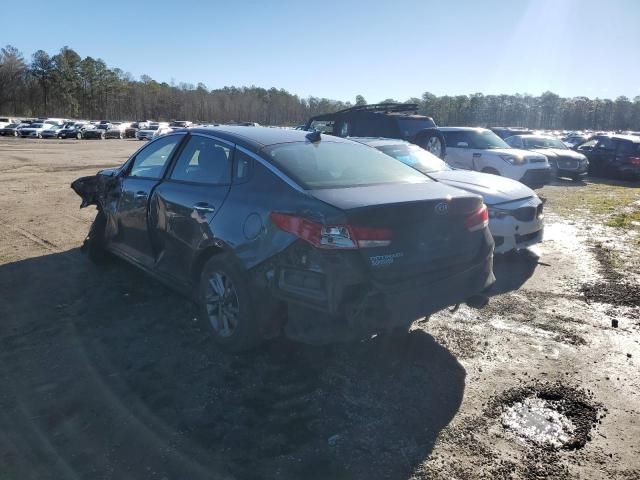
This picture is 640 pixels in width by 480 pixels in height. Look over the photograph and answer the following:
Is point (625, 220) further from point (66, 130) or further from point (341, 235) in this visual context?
point (66, 130)

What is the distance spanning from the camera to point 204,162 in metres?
4.42

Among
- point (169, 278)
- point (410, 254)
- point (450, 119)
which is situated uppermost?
point (450, 119)

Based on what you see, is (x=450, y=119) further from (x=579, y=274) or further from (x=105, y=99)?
(x=579, y=274)

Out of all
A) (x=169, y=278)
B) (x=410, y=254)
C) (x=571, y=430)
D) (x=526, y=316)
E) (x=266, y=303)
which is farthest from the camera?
(x=526, y=316)

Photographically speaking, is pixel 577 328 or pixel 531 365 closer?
pixel 531 365

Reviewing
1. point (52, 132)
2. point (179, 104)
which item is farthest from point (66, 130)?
point (179, 104)

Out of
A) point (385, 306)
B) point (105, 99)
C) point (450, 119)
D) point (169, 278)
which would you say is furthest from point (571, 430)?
point (105, 99)

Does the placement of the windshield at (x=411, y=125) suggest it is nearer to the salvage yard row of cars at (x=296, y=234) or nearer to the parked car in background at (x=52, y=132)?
the salvage yard row of cars at (x=296, y=234)

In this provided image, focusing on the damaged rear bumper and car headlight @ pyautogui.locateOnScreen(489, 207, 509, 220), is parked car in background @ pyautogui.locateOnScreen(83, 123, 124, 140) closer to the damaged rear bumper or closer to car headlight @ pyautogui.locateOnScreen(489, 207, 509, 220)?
car headlight @ pyautogui.locateOnScreen(489, 207, 509, 220)

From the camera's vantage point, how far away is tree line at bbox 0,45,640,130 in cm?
8756

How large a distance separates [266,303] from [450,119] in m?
101

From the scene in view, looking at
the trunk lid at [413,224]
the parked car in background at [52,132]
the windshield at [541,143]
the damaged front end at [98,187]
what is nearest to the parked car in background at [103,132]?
→ the parked car in background at [52,132]

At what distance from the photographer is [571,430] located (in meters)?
3.06

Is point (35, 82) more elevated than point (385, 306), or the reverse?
point (35, 82)
